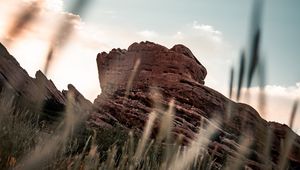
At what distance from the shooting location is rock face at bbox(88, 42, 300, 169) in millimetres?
24500

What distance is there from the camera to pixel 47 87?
23.7 meters

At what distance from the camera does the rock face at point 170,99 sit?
24.5m

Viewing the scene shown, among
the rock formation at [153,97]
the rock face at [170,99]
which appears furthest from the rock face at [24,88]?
the rock face at [170,99]

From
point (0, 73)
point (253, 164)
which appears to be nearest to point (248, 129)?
point (253, 164)

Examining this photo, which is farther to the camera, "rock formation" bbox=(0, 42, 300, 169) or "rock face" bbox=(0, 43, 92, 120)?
"rock formation" bbox=(0, 42, 300, 169)

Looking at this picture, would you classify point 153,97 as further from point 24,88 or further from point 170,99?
point 24,88

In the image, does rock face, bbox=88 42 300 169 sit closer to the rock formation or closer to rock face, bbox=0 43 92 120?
the rock formation

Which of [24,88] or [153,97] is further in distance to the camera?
[153,97]

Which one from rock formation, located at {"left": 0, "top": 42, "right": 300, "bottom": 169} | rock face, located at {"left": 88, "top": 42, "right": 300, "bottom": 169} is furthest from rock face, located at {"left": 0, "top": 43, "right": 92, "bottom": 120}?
rock face, located at {"left": 88, "top": 42, "right": 300, "bottom": 169}

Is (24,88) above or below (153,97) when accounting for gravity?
below

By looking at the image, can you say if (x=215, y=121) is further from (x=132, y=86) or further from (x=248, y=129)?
(x=132, y=86)

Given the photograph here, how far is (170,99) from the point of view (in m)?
28.2

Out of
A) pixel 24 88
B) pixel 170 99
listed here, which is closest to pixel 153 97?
pixel 170 99

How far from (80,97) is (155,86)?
718 cm
